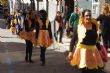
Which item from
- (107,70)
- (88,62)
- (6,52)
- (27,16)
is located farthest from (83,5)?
(88,62)

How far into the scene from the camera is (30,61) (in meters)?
15.5

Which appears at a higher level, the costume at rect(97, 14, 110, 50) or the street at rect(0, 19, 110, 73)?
the costume at rect(97, 14, 110, 50)

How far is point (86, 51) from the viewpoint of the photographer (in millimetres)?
9055

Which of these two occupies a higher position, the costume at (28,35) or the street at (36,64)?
Result: the costume at (28,35)

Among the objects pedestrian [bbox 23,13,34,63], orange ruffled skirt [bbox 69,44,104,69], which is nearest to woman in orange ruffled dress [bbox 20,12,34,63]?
pedestrian [bbox 23,13,34,63]

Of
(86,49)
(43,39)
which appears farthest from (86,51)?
(43,39)

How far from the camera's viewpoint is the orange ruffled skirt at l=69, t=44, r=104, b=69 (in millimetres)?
9023

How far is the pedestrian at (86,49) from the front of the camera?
9.03m

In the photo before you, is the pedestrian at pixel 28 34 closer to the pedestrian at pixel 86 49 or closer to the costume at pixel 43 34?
the costume at pixel 43 34

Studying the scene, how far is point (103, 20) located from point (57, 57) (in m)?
3.42

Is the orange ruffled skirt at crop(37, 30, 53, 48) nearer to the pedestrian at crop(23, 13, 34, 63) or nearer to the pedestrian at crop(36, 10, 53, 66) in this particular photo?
the pedestrian at crop(36, 10, 53, 66)

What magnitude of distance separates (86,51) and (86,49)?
0.04 m

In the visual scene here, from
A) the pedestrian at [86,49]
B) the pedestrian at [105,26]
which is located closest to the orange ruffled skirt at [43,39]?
the pedestrian at [105,26]

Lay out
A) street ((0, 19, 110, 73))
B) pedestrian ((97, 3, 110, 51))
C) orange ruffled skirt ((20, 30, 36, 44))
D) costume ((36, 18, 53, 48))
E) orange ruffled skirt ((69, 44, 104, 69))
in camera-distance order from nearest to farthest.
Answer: orange ruffled skirt ((69, 44, 104, 69))
street ((0, 19, 110, 73))
pedestrian ((97, 3, 110, 51))
costume ((36, 18, 53, 48))
orange ruffled skirt ((20, 30, 36, 44))
